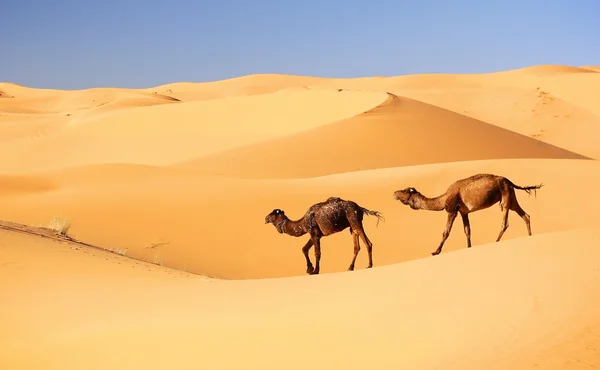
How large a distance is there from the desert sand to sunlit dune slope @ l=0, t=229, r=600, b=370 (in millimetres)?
20

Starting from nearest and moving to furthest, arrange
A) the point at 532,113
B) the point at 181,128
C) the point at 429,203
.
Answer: the point at 429,203 < the point at 181,128 < the point at 532,113

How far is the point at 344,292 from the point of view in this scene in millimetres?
6773

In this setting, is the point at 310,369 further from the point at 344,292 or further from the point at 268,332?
the point at 344,292

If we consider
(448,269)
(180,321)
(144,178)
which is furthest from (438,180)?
(180,321)

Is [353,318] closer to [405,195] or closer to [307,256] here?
[307,256]

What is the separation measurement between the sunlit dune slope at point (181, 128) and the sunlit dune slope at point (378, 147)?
380 cm

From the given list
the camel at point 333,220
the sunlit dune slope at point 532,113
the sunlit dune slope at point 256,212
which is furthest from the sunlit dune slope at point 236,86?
the camel at point 333,220

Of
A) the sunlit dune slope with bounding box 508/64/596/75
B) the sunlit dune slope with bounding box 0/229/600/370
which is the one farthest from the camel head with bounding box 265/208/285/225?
the sunlit dune slope with bounding box 508/64/596/75

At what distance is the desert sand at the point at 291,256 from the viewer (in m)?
5.42

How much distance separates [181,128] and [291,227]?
36.4m

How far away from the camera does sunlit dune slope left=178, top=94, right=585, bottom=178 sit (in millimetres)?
31391

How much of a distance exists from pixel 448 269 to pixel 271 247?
9016 millimetres

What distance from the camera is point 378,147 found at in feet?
112

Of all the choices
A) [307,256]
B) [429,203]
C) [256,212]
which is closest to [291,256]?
[256,212]
